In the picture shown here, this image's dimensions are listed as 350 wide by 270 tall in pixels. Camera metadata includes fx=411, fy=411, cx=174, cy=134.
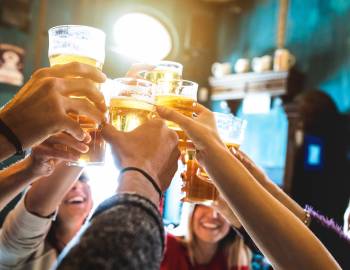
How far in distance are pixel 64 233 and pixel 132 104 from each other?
170 cm

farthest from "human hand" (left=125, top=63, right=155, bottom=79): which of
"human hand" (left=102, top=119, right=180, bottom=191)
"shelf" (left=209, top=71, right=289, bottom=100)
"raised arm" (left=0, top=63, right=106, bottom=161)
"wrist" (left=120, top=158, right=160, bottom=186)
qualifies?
"shelf" (left=209, top=71, right=289, bottom=100)

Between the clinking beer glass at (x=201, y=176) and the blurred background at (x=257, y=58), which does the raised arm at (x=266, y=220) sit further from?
the blurred background at (x=257, y=58)

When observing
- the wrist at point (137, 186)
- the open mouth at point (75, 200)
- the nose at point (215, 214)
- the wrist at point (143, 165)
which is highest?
the wrist at point (143, 165)

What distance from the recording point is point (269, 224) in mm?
940

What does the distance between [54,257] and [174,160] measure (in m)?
1.63

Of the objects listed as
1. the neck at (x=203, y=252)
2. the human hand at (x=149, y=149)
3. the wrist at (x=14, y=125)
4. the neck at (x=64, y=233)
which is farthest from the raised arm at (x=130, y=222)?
the neck at (x=203, y=252)

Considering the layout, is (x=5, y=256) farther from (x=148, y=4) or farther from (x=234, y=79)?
(x=148, y=4)

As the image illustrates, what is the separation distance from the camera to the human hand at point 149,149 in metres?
0.86

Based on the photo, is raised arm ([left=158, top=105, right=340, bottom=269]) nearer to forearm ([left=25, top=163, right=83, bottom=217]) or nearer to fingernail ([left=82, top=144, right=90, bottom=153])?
fingernail ([left=82, top=144, right=90, bottom=153])

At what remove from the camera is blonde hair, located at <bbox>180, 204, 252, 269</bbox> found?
3143 millimetres

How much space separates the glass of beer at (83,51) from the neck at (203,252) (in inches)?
83.0

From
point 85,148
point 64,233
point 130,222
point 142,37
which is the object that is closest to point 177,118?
point 85,148

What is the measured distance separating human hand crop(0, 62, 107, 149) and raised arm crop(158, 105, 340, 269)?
1.06ft

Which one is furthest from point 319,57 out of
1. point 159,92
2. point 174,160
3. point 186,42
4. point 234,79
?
point 174,160
